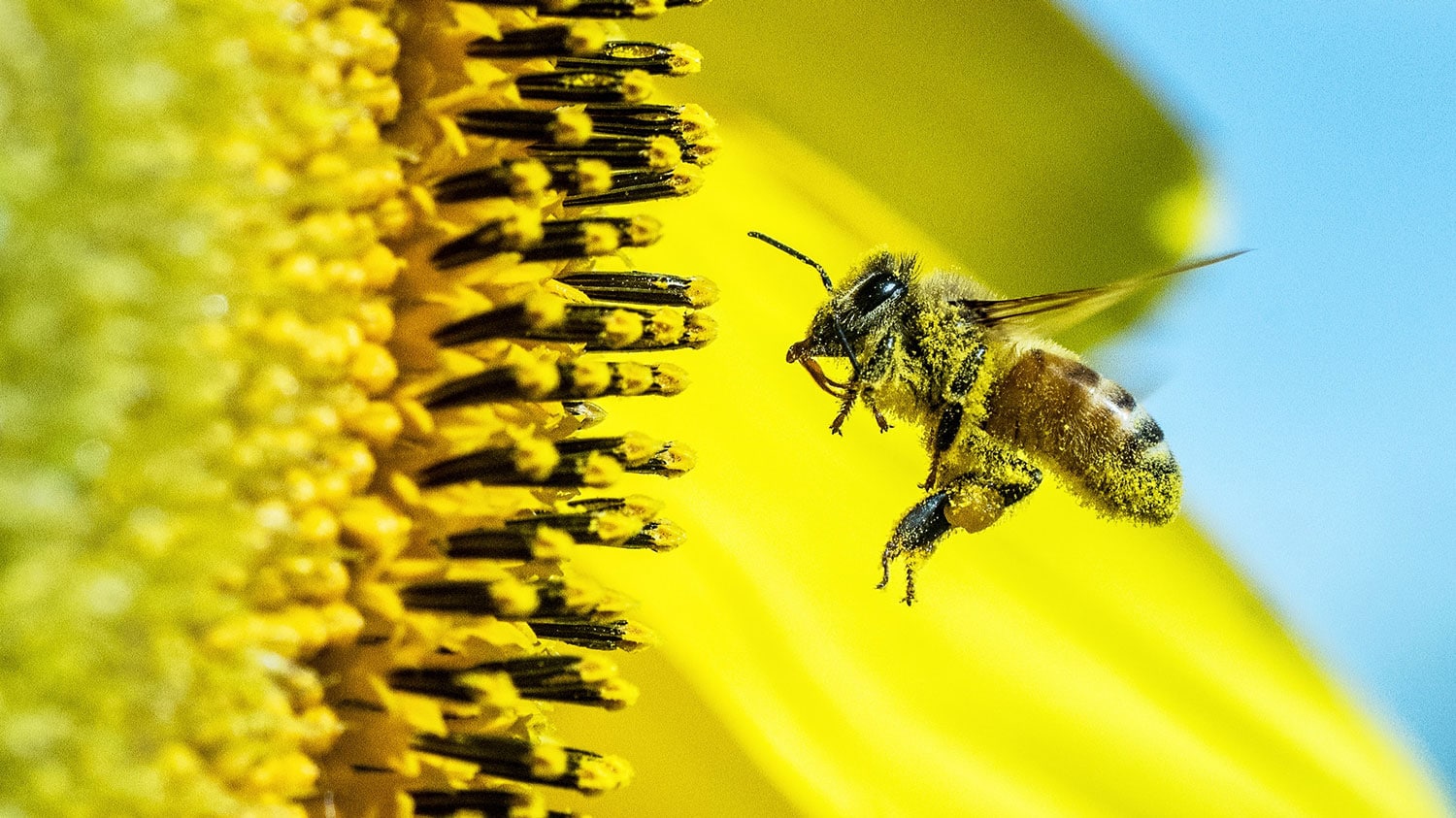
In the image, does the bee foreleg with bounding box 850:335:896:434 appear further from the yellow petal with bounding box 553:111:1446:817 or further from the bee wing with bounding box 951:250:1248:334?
the yellow petal with bounding box 553:111:1446:817

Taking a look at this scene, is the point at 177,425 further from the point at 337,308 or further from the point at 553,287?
the point at 553,287

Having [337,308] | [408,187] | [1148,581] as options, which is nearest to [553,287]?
[408,187]

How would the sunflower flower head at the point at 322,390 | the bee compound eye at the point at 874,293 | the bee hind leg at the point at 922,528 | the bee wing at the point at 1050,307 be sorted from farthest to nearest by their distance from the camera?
the bee hind leg at the point at 922,528, the bee compound eye at the point at 874,293, the bee wing at the point at 1050,307, the sunflower flower head at the point at 322,390

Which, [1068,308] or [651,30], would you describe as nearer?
[1068,308]

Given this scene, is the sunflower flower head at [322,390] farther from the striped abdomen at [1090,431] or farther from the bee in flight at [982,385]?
the striped abdomen at [1090,431]

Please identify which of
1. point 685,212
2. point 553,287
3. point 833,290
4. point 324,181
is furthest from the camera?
point 685,212

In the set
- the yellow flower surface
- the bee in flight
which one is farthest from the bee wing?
the yellow flower surface

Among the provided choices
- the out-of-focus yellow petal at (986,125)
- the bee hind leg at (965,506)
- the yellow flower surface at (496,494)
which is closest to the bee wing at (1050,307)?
the bee hind leg at (965,506)
